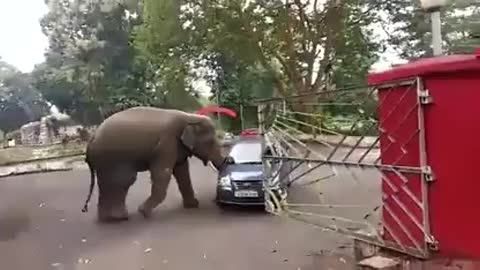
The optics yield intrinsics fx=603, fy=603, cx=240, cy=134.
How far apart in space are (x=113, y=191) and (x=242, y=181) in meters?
1.77

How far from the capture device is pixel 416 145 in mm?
3502

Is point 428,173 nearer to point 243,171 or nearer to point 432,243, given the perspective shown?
point 432,243

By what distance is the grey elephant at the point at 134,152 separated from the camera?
322 inches

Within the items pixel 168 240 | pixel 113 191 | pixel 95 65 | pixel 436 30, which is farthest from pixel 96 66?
pixel 436 30

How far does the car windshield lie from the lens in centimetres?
892

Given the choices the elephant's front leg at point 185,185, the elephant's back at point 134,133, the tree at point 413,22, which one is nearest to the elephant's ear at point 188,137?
the elephant's back at point 134,133

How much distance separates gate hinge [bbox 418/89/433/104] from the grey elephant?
212 inches

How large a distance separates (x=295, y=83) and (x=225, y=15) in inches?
103

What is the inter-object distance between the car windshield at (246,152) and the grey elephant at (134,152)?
2.70 feet

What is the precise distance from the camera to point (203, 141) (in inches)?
349

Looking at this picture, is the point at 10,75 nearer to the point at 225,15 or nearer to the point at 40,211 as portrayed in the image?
the point at 225,15

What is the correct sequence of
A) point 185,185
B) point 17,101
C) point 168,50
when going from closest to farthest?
1. point 185,185
2. point 168,50
3. point 17,101

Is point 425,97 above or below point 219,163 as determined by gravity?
above

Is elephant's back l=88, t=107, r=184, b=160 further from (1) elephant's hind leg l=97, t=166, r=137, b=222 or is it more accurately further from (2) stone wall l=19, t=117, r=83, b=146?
(2) stone wall l=19, t=117, r=83, b=146
